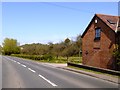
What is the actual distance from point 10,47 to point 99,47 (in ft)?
337

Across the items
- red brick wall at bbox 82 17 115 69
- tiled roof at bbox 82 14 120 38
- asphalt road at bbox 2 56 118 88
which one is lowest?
asphalt road at bbox 2 56 118 88

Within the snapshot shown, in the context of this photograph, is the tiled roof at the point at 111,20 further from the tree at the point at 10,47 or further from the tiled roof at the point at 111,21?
A: the tree at the point at 10,47

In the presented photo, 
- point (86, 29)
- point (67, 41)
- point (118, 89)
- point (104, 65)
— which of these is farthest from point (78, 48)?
point (118, 89)

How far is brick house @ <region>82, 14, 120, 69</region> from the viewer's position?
98.5ft

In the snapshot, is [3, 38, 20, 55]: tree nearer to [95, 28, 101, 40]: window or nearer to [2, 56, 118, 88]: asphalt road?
[95, 28, 101, 40]: window

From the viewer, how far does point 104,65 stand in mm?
31547

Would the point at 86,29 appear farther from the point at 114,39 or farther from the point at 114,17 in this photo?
the point at 114,39

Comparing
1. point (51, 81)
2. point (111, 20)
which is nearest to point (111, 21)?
point (111, 20)

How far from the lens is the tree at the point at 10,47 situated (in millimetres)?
127006

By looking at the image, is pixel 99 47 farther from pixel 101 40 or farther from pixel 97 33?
pixel 97 33

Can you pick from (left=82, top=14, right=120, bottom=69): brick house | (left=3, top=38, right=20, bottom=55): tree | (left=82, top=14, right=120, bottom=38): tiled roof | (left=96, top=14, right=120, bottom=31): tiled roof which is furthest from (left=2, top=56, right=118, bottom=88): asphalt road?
(left=3, top=38, right=20, bottom=55): tree

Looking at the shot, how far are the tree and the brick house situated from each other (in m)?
90.9

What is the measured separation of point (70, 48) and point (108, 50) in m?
45.7

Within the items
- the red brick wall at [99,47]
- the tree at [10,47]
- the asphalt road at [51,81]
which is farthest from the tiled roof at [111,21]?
the tree at [10,47]
